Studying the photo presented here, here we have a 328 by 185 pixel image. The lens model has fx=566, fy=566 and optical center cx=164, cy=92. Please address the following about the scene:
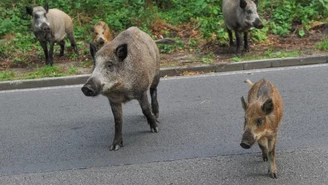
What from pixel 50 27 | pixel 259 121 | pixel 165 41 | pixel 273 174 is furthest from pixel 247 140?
pixel 50 27

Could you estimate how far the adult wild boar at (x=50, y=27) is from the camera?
471 inches

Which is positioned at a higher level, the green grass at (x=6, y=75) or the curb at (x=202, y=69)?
the green grass at (x=6, y=75)

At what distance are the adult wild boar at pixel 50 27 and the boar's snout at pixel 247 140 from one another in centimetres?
738

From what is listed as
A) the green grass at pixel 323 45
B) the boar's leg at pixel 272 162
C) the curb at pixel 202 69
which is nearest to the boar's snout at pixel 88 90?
the boar's leg at pixel 272 162

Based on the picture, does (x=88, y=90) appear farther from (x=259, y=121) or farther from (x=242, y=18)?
(x=242, y=18)

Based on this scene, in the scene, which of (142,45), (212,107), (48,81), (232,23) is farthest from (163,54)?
(142,45)

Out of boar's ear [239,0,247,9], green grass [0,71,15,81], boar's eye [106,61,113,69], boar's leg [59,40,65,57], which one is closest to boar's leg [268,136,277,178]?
boar's eye [106,61,113,69]

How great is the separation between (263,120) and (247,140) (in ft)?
1.05

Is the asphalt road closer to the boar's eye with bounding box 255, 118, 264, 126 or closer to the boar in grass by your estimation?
the boar in grass

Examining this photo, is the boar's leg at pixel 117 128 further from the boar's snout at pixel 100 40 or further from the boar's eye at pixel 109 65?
the boar's snout at pixel 100 40

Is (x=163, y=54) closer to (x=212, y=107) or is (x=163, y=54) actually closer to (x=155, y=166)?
(x=212, y=107)

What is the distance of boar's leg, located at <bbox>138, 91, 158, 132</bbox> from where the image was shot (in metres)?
6.89

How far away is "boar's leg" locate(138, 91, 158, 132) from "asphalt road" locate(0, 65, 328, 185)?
0.41 ft

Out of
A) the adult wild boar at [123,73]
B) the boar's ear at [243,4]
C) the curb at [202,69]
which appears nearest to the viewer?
the adult wild boar at [123,73]
